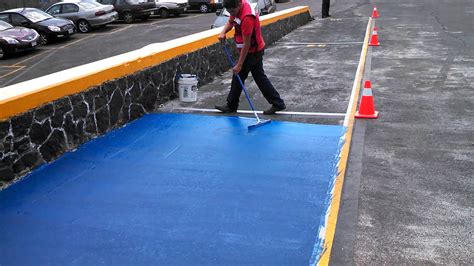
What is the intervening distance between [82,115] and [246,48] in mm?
2427

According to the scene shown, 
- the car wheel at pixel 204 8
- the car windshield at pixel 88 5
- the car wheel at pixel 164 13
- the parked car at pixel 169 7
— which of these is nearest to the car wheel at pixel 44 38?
the car windshield at pixel 88 5

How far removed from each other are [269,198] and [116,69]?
3363 millimetres

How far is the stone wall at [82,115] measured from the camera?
5.12m

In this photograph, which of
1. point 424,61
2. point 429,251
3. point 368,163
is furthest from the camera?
point 424,61

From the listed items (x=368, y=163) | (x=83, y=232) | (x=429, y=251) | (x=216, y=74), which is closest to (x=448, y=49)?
(x=216, y=74)

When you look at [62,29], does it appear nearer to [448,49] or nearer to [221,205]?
[448,49]

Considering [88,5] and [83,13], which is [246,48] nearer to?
[83,13]

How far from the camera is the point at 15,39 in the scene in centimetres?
1819

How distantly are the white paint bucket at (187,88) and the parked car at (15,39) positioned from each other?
40.6 feet

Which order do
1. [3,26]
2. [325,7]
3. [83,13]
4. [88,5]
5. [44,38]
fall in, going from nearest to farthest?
[3,26], [44,38], [325,7], [83,13], [88,5]

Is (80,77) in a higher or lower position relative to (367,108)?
higher

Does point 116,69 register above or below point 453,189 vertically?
above

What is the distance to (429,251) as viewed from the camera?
12.3 ft

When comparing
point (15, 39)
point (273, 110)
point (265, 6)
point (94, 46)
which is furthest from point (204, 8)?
point (273, 110)
